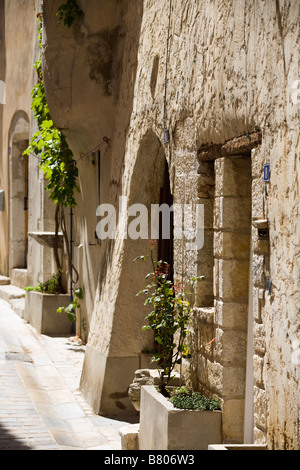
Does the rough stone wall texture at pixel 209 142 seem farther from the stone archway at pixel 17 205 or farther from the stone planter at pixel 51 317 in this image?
the stone archway at pixel 17 205

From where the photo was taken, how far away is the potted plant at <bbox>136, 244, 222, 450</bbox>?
5246 mm

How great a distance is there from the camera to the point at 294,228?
4.28 metres

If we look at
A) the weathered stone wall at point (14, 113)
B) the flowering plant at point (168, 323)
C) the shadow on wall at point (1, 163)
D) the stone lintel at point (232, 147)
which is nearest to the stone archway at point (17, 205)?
the weathered stone wall at point (14, 113)

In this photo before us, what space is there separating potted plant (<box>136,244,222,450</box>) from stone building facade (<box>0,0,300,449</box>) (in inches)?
4.3

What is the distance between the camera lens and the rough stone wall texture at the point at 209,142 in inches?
175

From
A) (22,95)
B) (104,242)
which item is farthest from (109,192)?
(22,95)

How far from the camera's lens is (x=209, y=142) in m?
5.79

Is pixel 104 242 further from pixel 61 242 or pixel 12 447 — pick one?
pixel 61 242

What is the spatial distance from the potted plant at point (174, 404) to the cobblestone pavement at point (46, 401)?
3.33 ft

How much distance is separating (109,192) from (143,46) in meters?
1.76

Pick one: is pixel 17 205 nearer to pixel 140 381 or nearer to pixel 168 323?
pixel 140 381

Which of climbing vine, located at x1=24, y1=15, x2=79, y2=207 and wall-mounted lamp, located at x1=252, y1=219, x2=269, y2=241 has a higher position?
climbing vine, located at x1=24, y1=15, x2=79, y2=207

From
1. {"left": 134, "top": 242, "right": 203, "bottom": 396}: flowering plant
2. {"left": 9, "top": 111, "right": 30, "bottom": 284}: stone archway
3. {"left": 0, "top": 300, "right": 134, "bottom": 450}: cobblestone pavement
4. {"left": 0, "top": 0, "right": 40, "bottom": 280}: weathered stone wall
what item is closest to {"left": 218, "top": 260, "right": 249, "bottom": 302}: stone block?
{"left": 134, "top": 242, "right": 203, "bottom": 396}: flowering plant

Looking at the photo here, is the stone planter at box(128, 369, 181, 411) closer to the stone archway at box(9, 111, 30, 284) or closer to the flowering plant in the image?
the flowering plant
